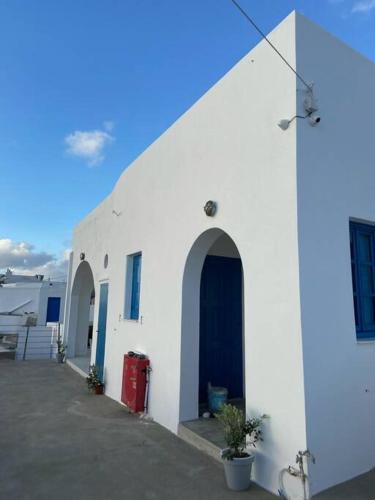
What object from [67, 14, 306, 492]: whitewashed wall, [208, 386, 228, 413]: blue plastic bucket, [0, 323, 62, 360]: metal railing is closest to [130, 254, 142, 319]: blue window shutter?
[67, 14, 306, 492]: whitewashed wall

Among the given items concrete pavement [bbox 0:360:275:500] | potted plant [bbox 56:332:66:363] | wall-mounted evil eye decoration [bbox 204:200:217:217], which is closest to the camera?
concrete pavement [bbox 0:360:275:500]

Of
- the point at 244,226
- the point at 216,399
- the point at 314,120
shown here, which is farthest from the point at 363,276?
the point at 216,399

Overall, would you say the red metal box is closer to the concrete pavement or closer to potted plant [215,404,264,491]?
the concrete pavement

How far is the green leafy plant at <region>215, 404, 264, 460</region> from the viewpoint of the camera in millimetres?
3123

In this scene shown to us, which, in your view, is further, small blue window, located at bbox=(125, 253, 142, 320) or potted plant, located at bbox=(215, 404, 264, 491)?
small blue window, located at bbox=(125, 253, 142, 320)

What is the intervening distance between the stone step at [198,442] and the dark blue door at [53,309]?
17.5 metres

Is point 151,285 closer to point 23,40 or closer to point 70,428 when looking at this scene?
point 70,428

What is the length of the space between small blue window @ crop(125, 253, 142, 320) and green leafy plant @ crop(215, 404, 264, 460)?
12.4 feet

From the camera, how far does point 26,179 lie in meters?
11.1

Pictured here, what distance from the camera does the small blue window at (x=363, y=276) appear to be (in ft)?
12.2

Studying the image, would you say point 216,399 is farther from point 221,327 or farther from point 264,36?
point 264,36

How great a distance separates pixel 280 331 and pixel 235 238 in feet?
4.07

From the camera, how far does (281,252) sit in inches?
128

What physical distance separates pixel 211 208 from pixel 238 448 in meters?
2.77
